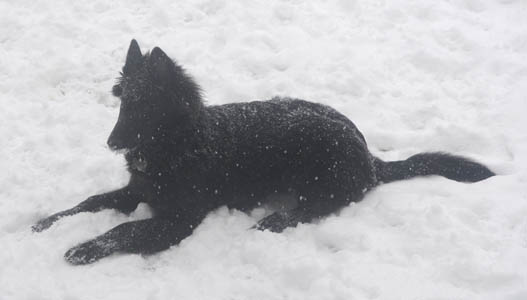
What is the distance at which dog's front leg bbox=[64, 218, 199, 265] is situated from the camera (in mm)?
3691

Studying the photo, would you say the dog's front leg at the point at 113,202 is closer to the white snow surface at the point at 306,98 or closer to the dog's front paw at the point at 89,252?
the white snow surface at the point at 306,98

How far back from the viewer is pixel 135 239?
12.4ft

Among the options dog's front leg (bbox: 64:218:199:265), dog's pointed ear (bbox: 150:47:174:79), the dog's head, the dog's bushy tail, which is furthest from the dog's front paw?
the dog's bushy tail

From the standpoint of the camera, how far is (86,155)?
488cm

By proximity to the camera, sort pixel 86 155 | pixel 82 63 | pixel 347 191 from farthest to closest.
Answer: pixel 82 63
pixel 86 155
pixel 347 191

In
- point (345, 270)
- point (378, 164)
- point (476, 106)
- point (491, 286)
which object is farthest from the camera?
point (476, 106)

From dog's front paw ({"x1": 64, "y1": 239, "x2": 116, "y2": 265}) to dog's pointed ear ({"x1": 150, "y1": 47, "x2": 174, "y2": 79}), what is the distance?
1.38m

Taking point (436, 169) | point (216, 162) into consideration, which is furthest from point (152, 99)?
point (436, 169)

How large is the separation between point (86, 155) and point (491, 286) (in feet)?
12.6

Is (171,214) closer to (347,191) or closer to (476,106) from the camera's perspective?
(347,191)

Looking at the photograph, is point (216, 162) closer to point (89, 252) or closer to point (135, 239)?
point (135, 239)

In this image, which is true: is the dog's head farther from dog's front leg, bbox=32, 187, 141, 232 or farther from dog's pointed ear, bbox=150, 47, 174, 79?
dog's front leg, bbox=32, 187, 141, 232

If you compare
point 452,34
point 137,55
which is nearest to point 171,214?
point 137,55

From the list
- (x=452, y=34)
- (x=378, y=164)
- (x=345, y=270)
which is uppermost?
(x=452, y=34)
